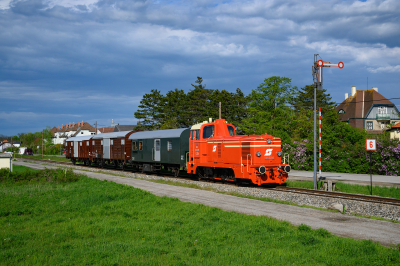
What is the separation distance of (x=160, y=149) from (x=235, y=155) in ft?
30.3

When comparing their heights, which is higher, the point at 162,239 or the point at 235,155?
the point at 235,155

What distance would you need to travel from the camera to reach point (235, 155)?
18.2 metres

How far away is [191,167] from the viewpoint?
869 inches

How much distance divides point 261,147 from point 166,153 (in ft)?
31.3

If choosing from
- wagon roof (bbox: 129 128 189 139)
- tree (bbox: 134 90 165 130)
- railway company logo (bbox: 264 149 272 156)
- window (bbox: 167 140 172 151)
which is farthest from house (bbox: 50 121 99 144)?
railway company logo (bbox: 264 149 272 156)

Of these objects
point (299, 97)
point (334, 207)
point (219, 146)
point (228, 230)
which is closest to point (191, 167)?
point (219, 146)

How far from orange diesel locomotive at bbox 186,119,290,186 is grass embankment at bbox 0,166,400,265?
21.3 ft

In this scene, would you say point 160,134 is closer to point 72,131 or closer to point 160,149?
point 160,149

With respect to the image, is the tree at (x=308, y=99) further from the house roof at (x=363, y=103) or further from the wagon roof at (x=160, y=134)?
the wagon roof at (x=160, y=134)

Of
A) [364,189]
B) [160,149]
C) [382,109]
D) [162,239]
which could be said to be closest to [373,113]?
[382,109]

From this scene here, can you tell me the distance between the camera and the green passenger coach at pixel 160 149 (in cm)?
2334

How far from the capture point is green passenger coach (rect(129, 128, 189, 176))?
2334 cm

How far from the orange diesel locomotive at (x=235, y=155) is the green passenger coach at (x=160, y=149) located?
6.04ft

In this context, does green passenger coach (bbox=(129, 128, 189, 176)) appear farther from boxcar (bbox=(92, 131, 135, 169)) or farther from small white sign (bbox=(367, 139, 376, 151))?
small white sign (bbox=(367, 139, 376, 151))
